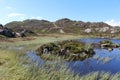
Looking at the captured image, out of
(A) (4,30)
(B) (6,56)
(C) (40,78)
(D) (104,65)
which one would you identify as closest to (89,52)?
(D) (104,65)

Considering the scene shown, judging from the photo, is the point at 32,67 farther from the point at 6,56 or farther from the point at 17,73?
the point at 6,56

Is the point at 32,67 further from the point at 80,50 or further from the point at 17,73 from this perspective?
the point at 80,50

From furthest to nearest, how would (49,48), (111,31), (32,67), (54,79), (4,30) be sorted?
1. (111,31)
2. (4,30)
3. (49,48)
4. (32,67)
5. (54,79)

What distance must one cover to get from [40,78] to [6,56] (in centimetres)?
738

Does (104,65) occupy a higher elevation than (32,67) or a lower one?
lower

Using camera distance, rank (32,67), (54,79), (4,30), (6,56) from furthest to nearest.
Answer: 1. (4,30)
2. (6,56)
3. (32,67)
4. (54,79)

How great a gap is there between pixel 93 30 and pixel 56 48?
116886 millimetres

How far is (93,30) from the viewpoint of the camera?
513 feet

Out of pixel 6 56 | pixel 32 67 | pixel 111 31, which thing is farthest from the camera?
pixel 111 31

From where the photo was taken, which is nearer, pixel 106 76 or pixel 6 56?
pixel 106 76

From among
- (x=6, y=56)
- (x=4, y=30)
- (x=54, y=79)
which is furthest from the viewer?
(x=4, y=30)

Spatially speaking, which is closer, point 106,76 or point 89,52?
point 106,76

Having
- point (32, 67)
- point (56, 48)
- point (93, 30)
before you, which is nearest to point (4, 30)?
point (56, 48)

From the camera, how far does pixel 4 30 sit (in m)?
81.9
